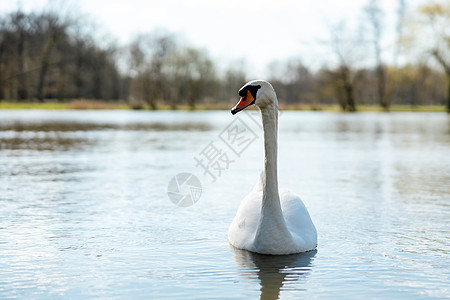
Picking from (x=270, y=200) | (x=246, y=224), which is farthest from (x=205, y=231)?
(x=270, y=200)

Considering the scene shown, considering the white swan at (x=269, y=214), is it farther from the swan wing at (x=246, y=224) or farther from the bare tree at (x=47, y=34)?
the bare tree at (x=47, y=34)

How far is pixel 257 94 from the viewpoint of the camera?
264 inches

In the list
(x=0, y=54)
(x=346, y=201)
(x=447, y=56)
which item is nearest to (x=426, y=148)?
(x=346, y=201)

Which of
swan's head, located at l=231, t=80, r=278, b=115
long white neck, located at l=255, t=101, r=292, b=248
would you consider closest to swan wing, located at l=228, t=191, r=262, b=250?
long white neck, located at l=255, t=101, r=292, b=248

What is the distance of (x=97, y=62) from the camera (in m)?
90.6

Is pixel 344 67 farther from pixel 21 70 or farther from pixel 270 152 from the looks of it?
pixel 270 152

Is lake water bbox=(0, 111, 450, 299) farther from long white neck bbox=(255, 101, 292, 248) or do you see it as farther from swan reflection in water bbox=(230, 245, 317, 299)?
long white neck bbox=(255, 101, 292, 248)

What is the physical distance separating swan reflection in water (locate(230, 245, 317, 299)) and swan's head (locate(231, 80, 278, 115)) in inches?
67.3

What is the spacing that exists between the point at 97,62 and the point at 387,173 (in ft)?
260

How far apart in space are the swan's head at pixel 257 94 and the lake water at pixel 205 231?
5.69 feet

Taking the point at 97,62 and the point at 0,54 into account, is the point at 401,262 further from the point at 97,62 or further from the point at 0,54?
the point at 97,62

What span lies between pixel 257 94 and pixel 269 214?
1.31 meters

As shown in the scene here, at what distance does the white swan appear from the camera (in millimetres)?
6695

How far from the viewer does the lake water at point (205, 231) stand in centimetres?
596
